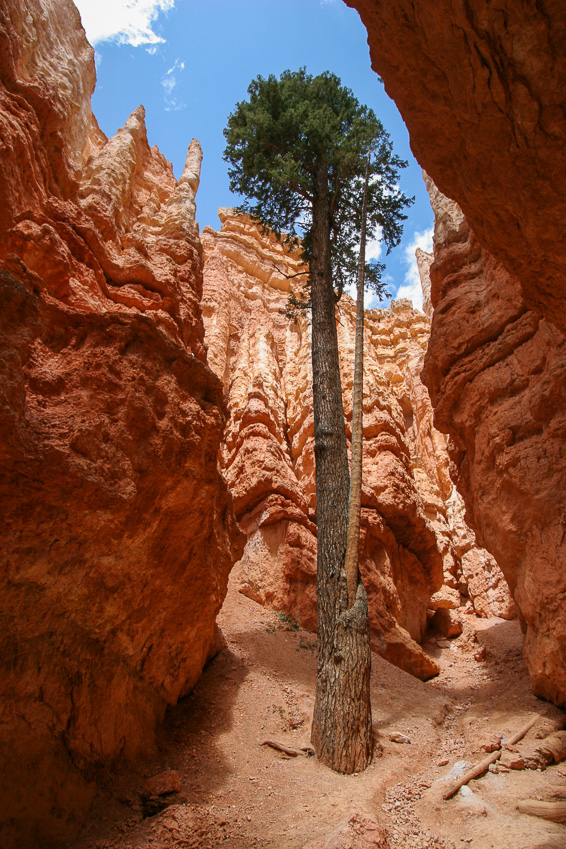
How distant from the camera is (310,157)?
33.8 ft

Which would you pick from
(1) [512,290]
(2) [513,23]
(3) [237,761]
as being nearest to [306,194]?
(1) [512,290]

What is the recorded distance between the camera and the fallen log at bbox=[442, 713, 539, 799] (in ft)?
14.5

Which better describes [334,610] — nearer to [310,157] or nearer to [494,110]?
[494,110]

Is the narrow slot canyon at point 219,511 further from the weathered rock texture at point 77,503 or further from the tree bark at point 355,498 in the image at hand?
the tree bark at point 355,498

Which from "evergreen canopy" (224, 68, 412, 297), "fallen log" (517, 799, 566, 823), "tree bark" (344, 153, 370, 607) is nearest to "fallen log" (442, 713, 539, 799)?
"fallen log" (517, 799, 566, 823)

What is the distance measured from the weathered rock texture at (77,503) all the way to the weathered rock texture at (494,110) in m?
3.11

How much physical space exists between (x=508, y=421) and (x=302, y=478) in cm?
707

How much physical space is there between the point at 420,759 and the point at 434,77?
22.1 ft

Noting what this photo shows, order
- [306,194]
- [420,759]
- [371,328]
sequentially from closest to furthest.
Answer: [420,759] < [306,194] < [371,328]

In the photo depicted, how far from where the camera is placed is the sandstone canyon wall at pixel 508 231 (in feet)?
10.1

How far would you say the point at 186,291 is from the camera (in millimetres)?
9492

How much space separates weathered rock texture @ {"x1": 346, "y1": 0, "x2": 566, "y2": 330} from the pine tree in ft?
12.2

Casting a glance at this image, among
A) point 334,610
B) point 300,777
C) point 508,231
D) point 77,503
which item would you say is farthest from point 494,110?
point 300,777

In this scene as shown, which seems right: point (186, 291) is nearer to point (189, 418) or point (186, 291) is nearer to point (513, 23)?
point (189, 418)
